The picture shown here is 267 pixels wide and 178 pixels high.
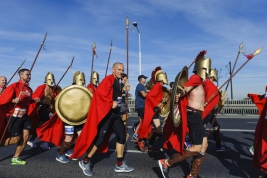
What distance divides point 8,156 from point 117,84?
2.96m

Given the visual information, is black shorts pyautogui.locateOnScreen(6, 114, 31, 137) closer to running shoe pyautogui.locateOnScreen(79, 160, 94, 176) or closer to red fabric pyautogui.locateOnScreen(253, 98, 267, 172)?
running shoe pyautogui.locateOnScreen(79, 160, 94, 176)

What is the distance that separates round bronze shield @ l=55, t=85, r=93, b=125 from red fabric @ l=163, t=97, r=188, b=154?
5.36 feet

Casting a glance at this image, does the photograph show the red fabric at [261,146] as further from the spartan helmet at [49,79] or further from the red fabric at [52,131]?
the spartan helmet at [49,79]

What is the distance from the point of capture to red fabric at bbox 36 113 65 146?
18.8ft

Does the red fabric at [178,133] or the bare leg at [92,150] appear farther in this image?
the bare leg at [92,150]

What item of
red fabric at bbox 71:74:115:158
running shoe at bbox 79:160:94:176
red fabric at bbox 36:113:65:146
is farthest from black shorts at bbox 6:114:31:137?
running shoe at bbox 79:160:94:176

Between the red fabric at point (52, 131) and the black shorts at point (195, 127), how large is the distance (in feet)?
9.48

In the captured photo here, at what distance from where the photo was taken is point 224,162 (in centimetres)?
510

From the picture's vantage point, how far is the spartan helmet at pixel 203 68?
421cm

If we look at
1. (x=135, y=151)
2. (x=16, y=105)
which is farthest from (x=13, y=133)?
(x=135, y=151)

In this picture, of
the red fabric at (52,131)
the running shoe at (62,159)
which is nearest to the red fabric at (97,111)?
the running shoe at (62,159)

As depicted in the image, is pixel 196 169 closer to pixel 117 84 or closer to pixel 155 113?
pixel 117 84

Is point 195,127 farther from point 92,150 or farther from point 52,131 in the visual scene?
point 52,131

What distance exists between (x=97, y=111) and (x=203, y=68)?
6.02ft
